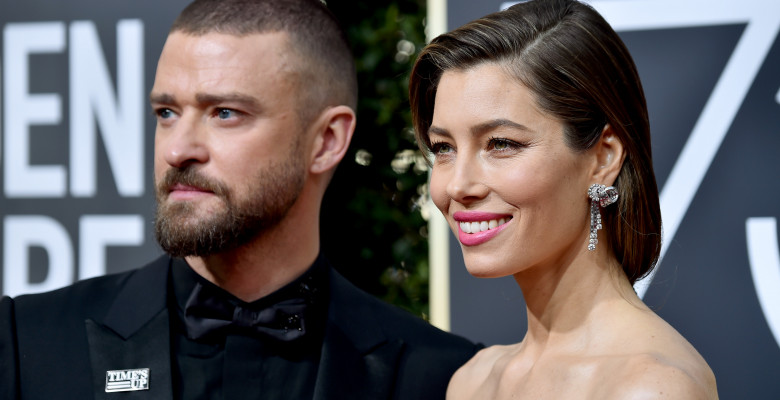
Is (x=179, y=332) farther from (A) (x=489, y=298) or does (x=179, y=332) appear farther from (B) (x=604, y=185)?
(B) (x=604, y=185)

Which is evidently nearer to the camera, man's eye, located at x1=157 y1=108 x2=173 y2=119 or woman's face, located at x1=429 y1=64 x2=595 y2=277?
woman's face, located at x1=429 y1=64 x2=595 y2=277

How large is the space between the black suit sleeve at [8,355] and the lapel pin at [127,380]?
281mm

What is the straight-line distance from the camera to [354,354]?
2906 millimetres

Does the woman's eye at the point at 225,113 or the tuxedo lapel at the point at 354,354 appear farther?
the woman's eye at the point at 225,113

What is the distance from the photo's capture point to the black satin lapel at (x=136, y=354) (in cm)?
268

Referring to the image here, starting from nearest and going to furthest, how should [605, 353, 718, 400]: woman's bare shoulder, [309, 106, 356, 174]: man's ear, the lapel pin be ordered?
[605, 353, 718, 400]: woman's bare shoulder < the lapel pin < [309, 106, 356, 174]: man's ear

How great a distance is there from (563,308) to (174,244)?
1.21 metres

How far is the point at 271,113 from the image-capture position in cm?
298

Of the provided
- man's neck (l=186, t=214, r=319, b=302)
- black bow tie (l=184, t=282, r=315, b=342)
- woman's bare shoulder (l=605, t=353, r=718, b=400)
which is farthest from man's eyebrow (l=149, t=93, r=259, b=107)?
woman's bare shoulder (l=605, t=353, r=718, b=400)

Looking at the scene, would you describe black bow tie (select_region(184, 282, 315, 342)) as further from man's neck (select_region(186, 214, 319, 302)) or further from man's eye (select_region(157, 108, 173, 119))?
man's eye (select_region(157, 108, 173, 119))

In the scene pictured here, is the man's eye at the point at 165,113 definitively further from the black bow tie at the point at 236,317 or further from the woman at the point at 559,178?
the woman at the point at 559,178

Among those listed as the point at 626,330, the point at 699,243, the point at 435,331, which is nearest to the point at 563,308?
the point at 626,330

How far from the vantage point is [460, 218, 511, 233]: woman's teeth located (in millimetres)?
2172

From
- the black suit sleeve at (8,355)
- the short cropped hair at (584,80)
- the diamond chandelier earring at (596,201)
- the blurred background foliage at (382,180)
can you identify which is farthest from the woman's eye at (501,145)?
the blurred background foliage at (382,180)
